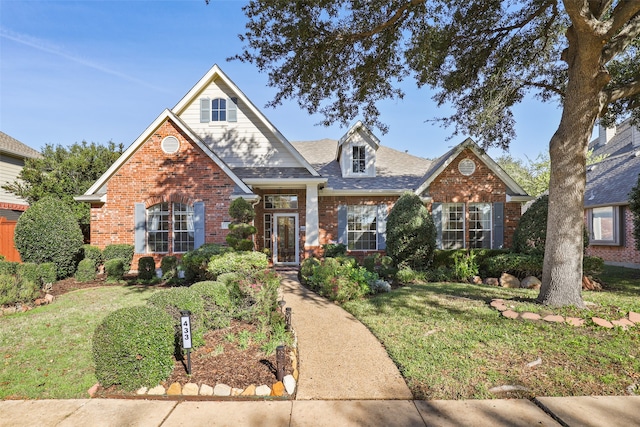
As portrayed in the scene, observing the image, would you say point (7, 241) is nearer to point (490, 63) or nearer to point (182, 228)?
point (182, 228)

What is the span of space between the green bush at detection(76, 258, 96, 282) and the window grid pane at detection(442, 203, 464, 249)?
12755mm

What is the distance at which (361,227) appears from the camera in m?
14.5

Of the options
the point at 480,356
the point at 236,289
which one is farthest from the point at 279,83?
the point at 480,356

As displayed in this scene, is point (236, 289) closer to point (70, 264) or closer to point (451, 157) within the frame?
point (70, 264)

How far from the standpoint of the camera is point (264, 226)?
14.1 m

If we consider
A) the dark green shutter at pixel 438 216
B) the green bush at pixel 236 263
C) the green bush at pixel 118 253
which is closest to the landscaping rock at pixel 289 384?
the green bush at pixel 236 263

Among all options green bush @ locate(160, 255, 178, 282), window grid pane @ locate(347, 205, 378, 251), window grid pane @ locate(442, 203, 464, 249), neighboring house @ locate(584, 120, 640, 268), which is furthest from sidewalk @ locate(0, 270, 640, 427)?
neighboring house @ locate(584, 120, 640, 268)

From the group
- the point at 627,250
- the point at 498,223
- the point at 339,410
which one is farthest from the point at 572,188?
the point at 627,250

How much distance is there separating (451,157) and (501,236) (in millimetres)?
3836

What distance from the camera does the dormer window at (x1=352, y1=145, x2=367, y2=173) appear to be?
15.5 meters

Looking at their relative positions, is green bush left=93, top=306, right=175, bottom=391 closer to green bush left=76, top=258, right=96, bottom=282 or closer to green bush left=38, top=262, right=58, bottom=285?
green bush left=38, top=262, right=58, bottom=285

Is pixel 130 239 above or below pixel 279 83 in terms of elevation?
below

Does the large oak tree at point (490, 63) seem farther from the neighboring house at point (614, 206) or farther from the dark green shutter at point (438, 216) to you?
the neighboring house at point (614, 206)

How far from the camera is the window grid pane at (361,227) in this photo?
47.5 feet
